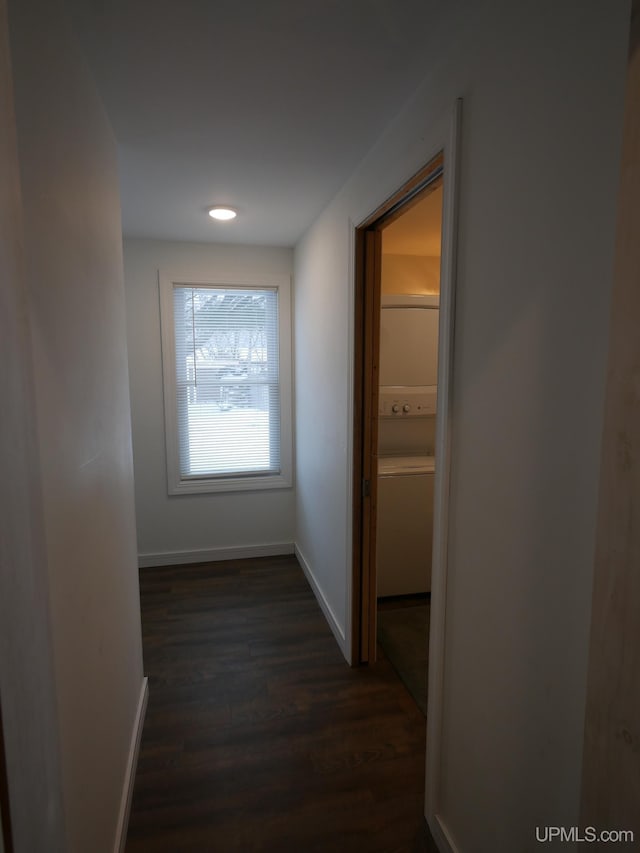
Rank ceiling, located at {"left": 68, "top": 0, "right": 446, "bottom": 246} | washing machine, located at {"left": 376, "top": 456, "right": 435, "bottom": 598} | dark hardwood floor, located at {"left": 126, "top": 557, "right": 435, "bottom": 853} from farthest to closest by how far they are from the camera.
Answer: washing machine, located at {"left": 376, "top": 456, "right": 435, "bottom": 598}, dark hardwood floor, located at {"left": 126, "top": 557, "right": 435, "bottom": 853}, ceiling, located at {"left": 68, "top": 0, "right": 446, "bottom": 246}

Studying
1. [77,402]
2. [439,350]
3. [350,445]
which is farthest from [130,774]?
[439,350]

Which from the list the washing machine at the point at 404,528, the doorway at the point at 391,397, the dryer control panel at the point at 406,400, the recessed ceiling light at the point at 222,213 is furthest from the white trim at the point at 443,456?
the dryer control panel at the point at 406,400

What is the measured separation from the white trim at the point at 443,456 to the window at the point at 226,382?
2487mm

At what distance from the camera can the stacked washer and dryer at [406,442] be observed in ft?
9.89

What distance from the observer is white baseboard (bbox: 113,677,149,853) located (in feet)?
4.97

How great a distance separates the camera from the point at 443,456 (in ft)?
4.63

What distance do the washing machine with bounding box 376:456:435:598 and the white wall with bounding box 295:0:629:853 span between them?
1.57 metres


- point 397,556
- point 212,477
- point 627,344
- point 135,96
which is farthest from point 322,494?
point 627,344

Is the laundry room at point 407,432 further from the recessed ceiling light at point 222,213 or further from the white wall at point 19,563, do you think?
the white wall at point 19,563

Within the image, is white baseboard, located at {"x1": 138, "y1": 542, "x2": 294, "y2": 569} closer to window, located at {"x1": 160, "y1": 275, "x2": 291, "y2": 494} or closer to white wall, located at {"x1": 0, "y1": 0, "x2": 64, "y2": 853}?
window, located at {"x1": 160, "y1": 275, "x2": 291, "y2": 494}

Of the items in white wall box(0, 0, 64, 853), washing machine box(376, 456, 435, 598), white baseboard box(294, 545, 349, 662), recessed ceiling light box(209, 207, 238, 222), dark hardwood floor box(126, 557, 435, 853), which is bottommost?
dark hardwood floor box(126, 557, 435, 853)

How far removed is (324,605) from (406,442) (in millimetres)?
1361

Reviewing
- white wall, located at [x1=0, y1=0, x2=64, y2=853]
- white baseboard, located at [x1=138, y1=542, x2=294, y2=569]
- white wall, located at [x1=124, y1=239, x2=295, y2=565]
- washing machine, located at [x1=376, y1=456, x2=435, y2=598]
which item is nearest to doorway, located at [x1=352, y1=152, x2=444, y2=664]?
washing machine, located at [x1=376, y1=456, x2=435, y2=598]

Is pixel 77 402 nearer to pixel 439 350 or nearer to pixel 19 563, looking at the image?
pixel 19 563
